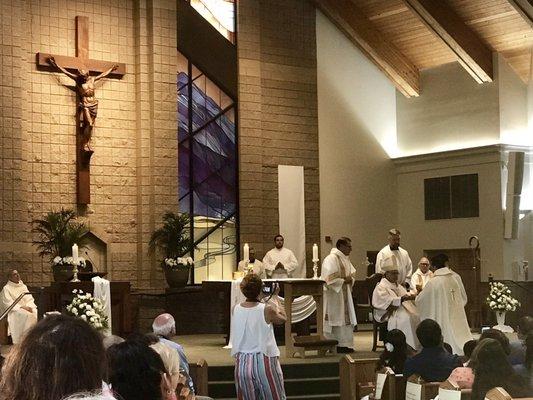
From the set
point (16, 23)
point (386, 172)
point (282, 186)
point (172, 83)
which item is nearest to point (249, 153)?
point (282, 186)

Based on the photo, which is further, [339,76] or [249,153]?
[339,76]

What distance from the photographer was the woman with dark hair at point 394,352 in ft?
21.0

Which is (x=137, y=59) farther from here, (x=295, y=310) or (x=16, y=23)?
(x=295, y=310)

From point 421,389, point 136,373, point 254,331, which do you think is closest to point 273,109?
point 254,331

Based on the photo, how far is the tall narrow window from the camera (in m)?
15.1

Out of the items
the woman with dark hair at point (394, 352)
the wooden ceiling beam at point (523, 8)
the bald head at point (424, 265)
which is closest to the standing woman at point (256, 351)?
the woman with dark hair at point (394, 352)

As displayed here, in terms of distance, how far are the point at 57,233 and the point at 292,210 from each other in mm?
4284

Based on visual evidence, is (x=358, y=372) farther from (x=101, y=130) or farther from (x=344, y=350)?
(x=101, y=130)

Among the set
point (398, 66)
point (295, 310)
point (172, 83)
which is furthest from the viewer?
point (398, 66)

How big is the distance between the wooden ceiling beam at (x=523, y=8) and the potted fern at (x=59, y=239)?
7061 millimetres

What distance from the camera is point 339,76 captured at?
1675 centimetres

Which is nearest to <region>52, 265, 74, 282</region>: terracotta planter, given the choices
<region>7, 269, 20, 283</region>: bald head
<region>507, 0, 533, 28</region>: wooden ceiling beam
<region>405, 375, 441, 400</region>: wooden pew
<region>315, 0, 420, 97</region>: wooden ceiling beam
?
<region>7, 269, 20, 283</region>: bald head

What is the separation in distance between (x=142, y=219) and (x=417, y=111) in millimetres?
5480

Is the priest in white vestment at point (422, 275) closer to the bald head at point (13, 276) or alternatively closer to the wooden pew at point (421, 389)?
the bald head at point (13, 276)
